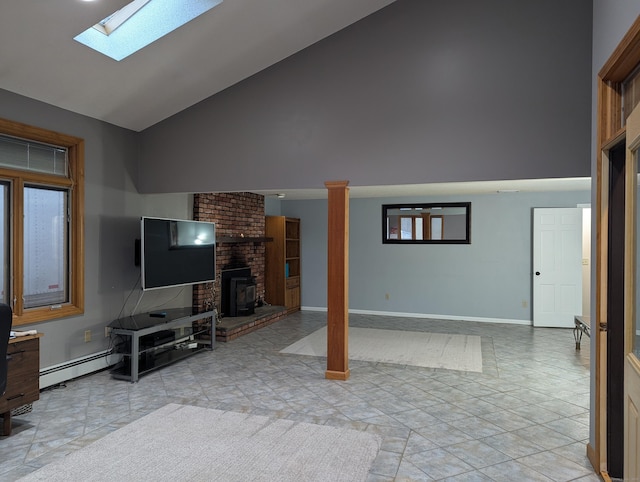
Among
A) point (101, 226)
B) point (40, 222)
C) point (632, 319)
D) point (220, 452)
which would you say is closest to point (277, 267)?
point (101, 226)

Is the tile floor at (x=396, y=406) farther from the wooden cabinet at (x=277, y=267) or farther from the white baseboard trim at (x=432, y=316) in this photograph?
the wooden cabinet at (x=277, y=267)

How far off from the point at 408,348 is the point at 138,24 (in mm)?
4543

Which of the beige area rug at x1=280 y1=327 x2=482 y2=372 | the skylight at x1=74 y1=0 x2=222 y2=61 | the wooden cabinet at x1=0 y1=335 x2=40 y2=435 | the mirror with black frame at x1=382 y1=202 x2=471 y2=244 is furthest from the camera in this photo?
the mirror with black frame at x1=382 y1=202 x2=471 y2=244

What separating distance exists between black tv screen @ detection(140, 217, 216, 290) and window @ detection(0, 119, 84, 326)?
0.61 m

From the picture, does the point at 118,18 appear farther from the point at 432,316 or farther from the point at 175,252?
the point at 432,316

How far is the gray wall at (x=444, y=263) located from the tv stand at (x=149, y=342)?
341cm

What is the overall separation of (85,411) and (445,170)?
3610mm

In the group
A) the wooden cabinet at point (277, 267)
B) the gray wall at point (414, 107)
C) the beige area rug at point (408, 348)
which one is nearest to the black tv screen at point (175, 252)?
the gray wall at point (414, 107)

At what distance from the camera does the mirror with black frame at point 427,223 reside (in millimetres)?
7508

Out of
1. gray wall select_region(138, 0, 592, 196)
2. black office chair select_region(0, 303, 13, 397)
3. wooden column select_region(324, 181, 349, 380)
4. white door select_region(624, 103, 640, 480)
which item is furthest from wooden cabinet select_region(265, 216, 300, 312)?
white door select_region(624, 103, 640, 480)

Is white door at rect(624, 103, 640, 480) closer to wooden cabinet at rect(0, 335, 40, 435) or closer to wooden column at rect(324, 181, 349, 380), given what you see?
wooden column at rect(324, 181, 349, 380)

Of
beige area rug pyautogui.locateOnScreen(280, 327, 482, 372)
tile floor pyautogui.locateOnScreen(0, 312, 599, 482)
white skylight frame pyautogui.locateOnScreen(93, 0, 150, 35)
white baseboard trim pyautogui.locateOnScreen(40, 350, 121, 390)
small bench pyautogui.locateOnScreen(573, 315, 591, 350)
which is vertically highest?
white skylight frame pyautogui.locateOnScreen(93, 0, 150, 35)

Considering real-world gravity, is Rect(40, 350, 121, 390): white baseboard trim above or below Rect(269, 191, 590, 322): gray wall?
below

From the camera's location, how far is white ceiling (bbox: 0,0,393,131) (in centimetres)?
302
